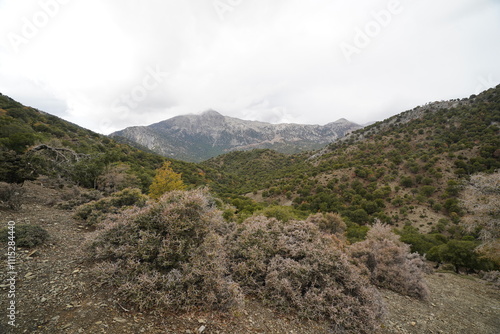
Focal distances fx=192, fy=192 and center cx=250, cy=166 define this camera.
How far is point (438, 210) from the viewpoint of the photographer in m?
26.8

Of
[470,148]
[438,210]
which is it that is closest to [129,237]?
[438,210]

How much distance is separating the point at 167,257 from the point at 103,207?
7.75 metres

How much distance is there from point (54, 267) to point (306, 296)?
5.90 metres

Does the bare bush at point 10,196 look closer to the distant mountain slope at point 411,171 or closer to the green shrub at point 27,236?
the green shrub at point 27,236

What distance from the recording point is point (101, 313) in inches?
128

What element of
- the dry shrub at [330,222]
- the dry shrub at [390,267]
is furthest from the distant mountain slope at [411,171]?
the dry shrub at [390,267]

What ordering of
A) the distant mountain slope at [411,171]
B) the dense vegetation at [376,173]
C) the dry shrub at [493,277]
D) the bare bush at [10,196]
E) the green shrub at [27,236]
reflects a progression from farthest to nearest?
the distant mountain slope at [411,171] < the dense vegetation at [376,173] < the dry shrub at [493,277] < the bare bush at [10,196] < the green shrub at [27,236]

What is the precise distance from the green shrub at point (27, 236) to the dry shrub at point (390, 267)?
10.3 meters

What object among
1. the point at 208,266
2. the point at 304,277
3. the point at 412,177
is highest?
the point at 208,266

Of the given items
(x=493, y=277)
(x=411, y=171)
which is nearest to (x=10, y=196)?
(x=493, y=277)

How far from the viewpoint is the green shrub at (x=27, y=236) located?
5.06m

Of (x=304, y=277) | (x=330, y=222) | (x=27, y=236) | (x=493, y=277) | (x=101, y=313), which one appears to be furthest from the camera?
(x=330, y=222)

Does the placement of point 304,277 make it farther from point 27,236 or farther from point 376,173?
point 376,173

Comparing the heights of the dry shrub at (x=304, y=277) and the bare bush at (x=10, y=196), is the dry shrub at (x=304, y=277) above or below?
below
